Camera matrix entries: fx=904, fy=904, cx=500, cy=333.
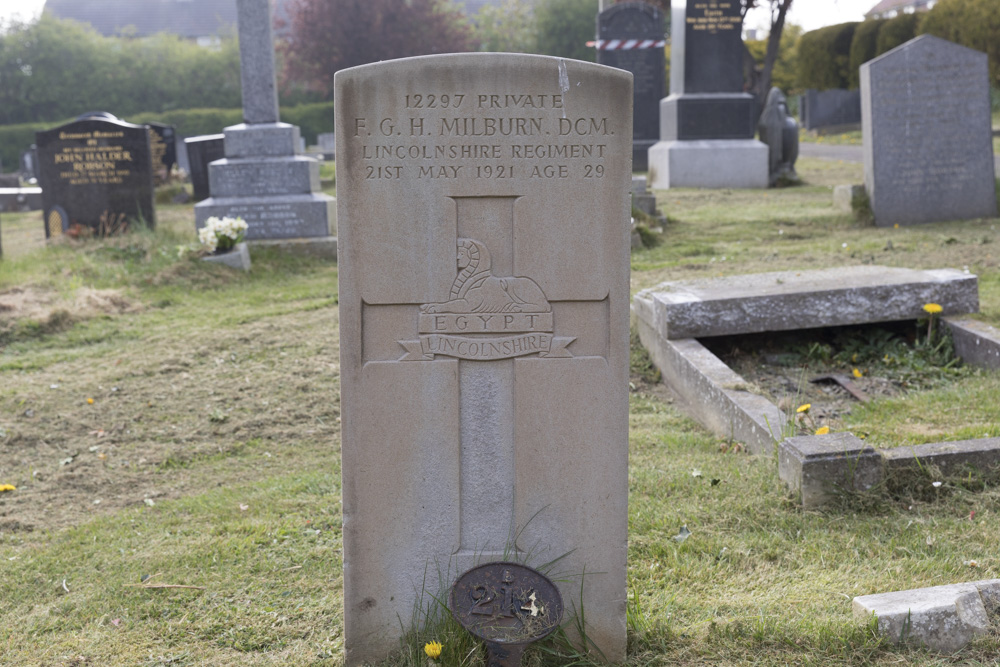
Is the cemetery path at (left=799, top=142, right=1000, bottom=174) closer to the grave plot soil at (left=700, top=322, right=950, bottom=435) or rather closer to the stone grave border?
the grave plot soil at (left=700, top=322, right=950, bottom=435)

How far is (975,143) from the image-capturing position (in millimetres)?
8820

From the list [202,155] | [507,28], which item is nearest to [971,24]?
[202,155]

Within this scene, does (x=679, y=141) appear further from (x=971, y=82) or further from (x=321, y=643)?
(x=321, y=643)

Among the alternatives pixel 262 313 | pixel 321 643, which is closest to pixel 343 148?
pixel 321 643

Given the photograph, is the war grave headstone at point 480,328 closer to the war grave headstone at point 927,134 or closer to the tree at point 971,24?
the war grave headstone at point 927,134

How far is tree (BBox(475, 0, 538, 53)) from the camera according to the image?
37.5 m

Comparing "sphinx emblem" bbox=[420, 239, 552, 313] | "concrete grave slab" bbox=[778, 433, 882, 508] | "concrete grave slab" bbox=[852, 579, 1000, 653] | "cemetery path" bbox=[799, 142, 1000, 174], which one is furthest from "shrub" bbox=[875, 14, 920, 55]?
"sphinx emblem" bbox=[420, 239, 552, 313]

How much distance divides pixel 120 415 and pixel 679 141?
440 inches

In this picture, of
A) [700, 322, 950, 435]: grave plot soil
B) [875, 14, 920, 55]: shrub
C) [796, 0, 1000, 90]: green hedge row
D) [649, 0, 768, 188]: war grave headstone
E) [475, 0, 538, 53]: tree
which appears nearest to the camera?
[700, 322, 950, 435]: grave plot soil

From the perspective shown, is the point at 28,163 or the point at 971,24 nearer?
the point at 971,24

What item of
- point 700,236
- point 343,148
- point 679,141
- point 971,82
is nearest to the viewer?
point 343,148

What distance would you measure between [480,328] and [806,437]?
61.9 inches

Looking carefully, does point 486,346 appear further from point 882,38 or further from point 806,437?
point 882,38

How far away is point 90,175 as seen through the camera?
10.0 m
